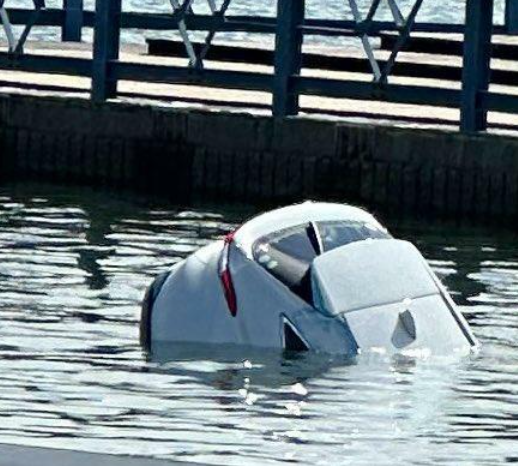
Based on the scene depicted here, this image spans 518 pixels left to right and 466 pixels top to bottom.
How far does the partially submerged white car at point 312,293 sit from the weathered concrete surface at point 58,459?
17.8 feet

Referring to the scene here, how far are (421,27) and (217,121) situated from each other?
187 cm

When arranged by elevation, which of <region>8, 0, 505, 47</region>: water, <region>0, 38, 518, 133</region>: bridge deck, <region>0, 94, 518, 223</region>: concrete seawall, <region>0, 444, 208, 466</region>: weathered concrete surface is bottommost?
<region>8, 0, 505, 47</region>: water

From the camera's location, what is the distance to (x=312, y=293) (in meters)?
12.0

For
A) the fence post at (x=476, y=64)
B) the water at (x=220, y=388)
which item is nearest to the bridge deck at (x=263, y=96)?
the fence post at (x=476, y=64)

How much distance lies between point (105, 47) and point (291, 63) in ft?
6.46

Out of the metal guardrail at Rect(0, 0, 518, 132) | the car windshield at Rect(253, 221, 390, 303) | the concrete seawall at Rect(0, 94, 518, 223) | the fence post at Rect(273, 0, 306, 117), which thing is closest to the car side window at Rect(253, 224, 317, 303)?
the car windshield at Rect(253, 221, 390, 303)

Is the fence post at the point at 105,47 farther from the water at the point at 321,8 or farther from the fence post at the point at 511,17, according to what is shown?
the water at the point at 321,8

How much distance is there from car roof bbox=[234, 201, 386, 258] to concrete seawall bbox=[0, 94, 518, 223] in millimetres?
7094

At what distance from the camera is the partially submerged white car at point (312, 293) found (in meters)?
12.0

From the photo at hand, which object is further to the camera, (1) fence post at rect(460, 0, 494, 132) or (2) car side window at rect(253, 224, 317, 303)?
(1) fence post at rect(460, 0, 494, 132)

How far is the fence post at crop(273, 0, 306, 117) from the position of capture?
21156mm

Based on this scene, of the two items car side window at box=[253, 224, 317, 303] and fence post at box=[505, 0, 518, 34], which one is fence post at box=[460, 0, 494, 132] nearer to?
fence post at box=[505, 0, 518, 34]

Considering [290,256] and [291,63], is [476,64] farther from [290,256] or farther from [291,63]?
[290,256]

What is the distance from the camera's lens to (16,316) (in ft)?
46.5
